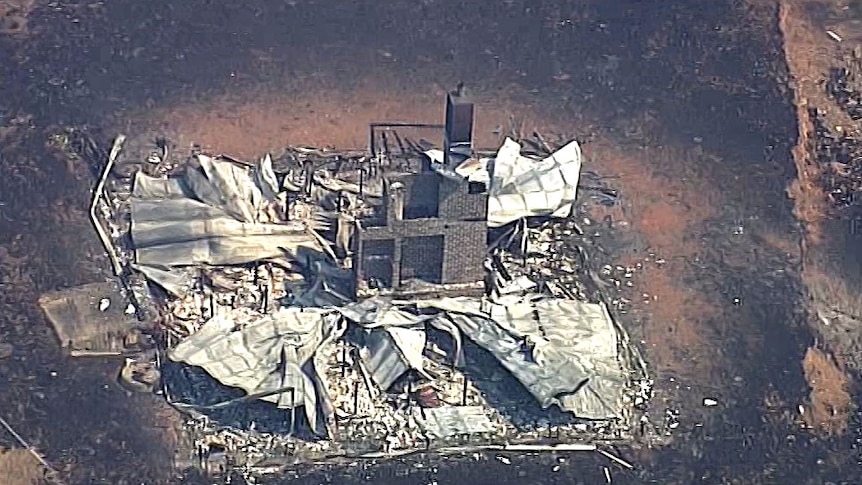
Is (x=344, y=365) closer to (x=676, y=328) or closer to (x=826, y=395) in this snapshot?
(x=676, y=328)

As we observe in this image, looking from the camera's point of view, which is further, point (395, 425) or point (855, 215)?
point (855, 215)

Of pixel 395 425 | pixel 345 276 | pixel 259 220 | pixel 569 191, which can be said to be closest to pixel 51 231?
pixel 259 220

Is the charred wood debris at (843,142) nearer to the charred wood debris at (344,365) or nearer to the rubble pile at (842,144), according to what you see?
the rubble pile at (842,144)

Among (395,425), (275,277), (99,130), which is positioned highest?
(99,130)

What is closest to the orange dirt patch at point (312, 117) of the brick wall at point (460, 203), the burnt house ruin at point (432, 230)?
the burnt house ruin at point (432, 230)

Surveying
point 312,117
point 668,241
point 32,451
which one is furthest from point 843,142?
point 32,451

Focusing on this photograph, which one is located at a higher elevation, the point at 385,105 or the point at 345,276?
the point at 385,105

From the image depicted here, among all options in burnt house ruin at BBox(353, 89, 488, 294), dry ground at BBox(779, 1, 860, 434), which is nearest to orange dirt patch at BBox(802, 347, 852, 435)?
dry ground at BBox(779, 1, 860, 434)

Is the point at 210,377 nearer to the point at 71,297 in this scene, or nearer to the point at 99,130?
the point at 71,297
